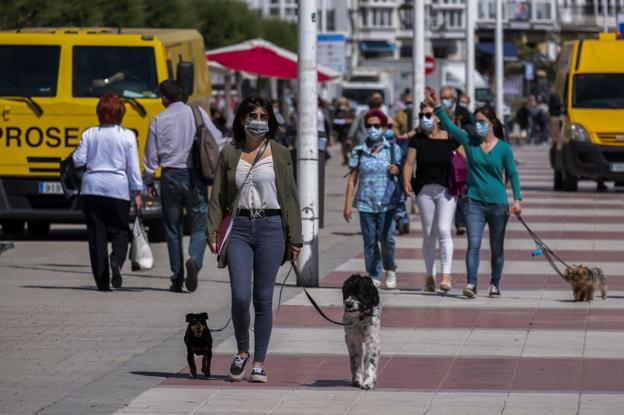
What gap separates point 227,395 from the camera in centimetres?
985

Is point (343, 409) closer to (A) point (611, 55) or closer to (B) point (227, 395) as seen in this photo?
(B) point (227, 395)

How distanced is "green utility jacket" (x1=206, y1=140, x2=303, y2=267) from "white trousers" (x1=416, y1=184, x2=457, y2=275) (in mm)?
5245

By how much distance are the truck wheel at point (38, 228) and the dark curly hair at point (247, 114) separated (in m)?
12.5

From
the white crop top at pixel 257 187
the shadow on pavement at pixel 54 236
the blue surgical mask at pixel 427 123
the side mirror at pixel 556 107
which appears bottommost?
the shadow on pavement at pixel 54 236

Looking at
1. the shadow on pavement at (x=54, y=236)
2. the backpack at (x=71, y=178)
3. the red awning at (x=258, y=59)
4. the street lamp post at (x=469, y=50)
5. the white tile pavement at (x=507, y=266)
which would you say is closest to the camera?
the backpack at (x=71, y=178)

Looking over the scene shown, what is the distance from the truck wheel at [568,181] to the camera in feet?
107

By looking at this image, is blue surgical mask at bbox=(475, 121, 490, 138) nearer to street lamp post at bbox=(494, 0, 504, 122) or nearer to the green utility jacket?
the green utility jacket

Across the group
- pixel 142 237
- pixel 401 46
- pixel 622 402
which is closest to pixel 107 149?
pixel 142 237

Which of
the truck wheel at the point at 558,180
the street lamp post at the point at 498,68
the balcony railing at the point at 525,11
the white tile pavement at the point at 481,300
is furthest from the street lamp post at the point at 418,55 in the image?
the balcony railing at the point at 525,11

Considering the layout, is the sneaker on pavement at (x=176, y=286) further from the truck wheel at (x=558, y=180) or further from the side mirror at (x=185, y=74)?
the truck wheel at (x=558, y=180)

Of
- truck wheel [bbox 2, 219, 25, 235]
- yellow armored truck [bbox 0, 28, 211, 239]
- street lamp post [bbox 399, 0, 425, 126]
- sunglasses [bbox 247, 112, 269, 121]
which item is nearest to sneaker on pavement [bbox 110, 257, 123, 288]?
yellow armored truck [bbox 0, 28, 211, 239]

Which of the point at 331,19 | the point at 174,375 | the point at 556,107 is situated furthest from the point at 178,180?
the point at 331,19

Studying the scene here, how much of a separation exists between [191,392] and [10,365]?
156 centimetres

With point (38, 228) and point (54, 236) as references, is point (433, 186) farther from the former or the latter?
point (38, 228)
